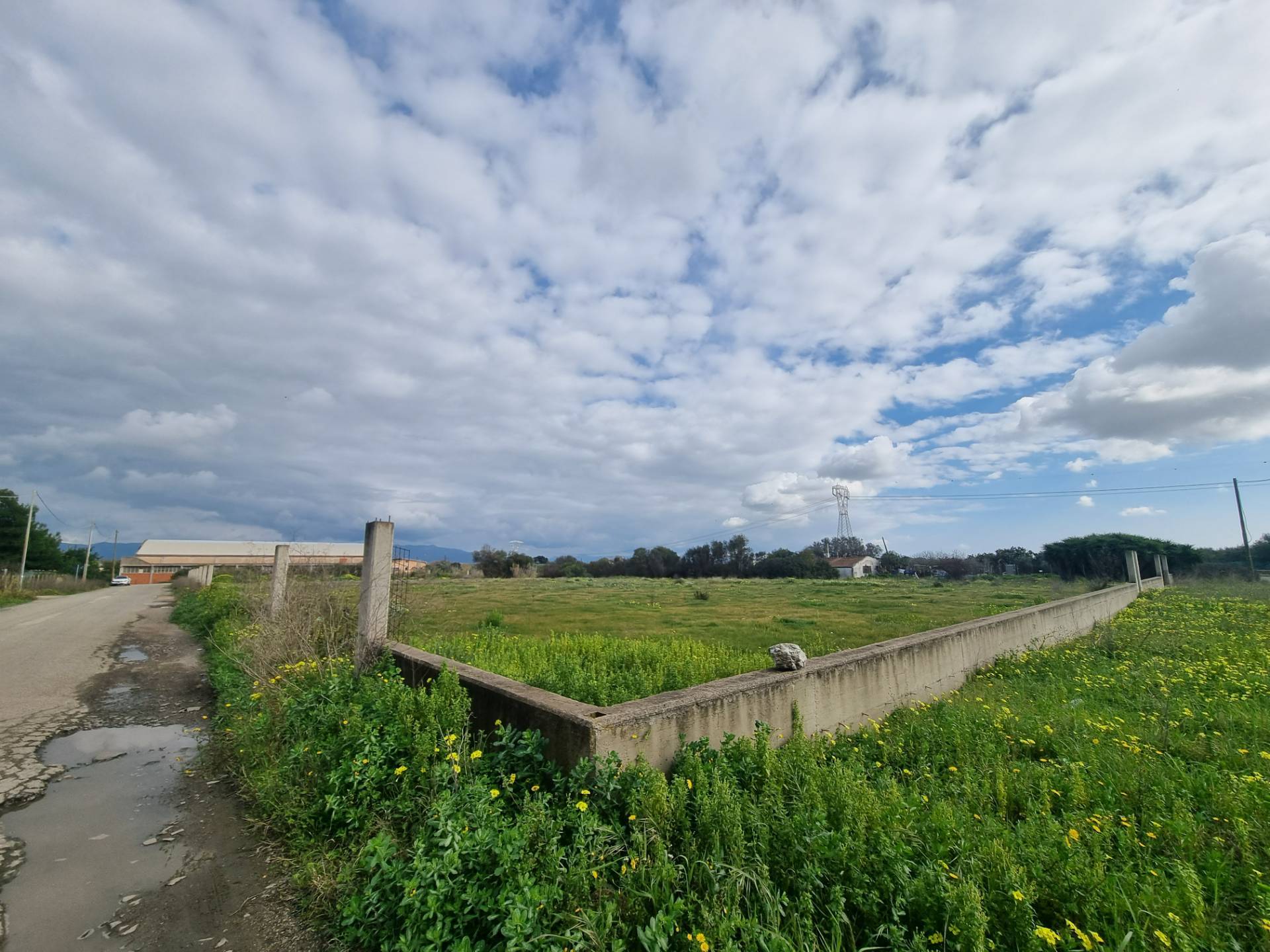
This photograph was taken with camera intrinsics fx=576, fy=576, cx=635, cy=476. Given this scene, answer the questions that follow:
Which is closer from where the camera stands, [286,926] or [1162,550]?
[286,926]

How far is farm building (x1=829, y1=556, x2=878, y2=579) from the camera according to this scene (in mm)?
61975

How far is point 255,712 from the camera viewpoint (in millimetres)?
5770

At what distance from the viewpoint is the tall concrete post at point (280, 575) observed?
902cm

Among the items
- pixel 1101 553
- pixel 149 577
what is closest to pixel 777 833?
pixel 1101 553

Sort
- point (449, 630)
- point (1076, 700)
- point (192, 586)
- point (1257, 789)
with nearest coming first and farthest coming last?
point (1257, 789) → point (1076, 700) → point (449, 630) → point (192, 586)

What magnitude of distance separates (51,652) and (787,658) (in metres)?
13.6

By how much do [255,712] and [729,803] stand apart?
5150mm

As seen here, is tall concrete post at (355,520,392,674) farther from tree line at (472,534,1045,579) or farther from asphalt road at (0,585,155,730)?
tree line at (472,534,1045,579)

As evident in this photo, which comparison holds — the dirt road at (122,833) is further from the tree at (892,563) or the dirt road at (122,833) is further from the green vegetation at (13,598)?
the tree at (892,563)

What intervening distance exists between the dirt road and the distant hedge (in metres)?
43.9

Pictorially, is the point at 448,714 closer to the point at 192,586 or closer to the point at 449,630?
the point at 449,630

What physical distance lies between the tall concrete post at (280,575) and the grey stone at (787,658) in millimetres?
7577

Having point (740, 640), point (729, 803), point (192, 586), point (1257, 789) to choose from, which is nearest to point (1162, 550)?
point (740, 640)

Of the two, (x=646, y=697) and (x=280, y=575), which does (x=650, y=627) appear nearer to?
(x=280, y=575)
